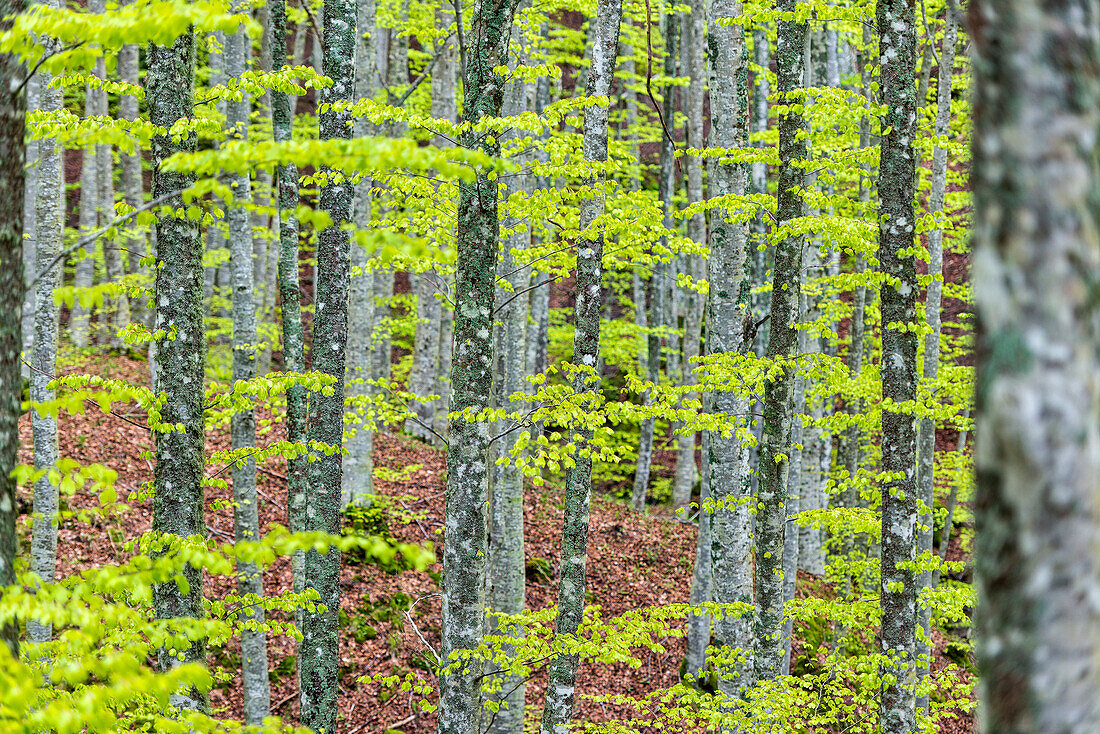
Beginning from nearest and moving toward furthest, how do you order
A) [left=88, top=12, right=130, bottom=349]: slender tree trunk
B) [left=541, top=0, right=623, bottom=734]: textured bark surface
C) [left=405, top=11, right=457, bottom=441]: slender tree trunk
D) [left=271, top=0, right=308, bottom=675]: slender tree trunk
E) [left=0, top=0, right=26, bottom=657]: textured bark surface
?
[left=0, top=0, right=26, bottom=657]: textured bark surface → [left=541, top=0, right=623, bottom=734]: textured bark surface → [left=271, top=0, right=308, bottom=675]: slender tree trunk → [left=405, top=11, right=457, bottom=441]: slender tree trunk → [left=88, top=12, right=130, bottom=349]: slender tree trunk

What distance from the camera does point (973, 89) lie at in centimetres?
173

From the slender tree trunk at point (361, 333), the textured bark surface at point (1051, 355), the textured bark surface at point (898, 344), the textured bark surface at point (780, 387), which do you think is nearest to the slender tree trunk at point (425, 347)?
the slender tree trunk at point (361, 333)

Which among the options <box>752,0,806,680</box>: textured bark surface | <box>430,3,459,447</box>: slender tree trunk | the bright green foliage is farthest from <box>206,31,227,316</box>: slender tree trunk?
<box>752,0,806,680</box>: textured bark surface

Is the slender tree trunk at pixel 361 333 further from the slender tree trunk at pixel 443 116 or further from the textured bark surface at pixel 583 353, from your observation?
the textured bark surface at pixel 583 353

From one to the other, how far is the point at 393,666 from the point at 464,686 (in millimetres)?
4097

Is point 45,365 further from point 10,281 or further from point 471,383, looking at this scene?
point 10,281

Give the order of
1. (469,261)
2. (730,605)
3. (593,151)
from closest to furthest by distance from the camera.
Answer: (469,261) < (593,151) < (730,605)

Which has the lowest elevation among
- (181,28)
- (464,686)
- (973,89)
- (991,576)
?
(464,686)

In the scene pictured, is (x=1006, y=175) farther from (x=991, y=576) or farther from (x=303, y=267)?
(x=303, y=267)

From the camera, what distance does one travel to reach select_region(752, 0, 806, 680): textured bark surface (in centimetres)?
773

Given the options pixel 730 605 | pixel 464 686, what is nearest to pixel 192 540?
pixel 464 686

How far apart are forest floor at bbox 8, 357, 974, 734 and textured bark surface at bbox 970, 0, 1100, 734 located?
247 inches

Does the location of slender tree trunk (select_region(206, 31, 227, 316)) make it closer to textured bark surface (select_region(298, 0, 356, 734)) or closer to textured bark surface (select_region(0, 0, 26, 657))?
textured bark surface (select_region(298, 0, 356, 734))

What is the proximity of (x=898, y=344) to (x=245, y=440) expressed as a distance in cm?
642
